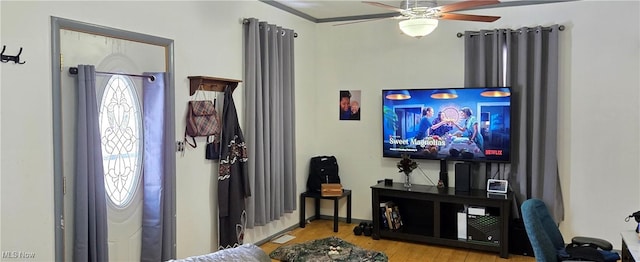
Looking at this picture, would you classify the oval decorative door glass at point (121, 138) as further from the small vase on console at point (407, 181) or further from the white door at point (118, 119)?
the small vase on console at point (407, 181)

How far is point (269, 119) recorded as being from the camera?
4.89 metres

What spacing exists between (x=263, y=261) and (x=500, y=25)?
372cm

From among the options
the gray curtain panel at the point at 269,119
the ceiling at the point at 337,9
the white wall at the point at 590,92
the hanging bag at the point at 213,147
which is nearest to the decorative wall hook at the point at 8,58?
the hanging bag at the point at 213,147

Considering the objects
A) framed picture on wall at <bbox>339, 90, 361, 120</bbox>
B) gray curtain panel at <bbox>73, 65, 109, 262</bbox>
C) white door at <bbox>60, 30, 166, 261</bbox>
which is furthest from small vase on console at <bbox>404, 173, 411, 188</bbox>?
gray curtain panel at <bbox>73, 65, 109, 262</bbox>

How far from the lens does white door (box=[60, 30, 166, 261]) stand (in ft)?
9.98

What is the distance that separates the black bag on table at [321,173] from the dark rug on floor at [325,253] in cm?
100

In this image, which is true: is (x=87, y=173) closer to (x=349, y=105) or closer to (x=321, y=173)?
(x=321, y=173)

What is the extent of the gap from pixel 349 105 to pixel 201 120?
7.23ft

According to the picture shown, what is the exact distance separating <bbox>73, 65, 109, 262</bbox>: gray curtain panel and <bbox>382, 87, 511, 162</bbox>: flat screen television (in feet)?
10.2

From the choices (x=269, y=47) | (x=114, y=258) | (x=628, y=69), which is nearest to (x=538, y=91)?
(x=628, y=69)

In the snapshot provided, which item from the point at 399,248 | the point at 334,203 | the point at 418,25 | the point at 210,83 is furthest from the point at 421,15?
the point at 334,203

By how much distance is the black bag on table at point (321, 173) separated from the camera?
5.68m

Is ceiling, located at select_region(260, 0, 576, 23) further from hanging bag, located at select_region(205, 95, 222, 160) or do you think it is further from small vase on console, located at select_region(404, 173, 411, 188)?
small vase on console, located at select_region(404, 173, 411, 188)

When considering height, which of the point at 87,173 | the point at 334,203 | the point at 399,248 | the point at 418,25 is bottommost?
the point at 399,248
